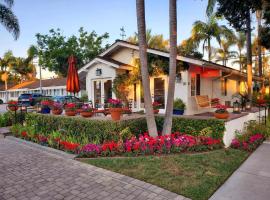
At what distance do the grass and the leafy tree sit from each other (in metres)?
25.8

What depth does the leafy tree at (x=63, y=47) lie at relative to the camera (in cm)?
2847

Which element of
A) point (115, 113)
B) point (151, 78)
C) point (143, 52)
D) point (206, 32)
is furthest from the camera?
point (206, 32)

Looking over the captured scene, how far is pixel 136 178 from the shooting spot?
15.7ft

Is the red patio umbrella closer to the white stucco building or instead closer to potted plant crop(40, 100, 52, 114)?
potted plant crop(40, 100, 52, 114)

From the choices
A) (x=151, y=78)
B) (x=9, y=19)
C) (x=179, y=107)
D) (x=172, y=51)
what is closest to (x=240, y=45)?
(x=151, y=78)

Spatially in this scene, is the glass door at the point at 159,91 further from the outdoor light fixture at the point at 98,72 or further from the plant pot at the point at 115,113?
the plant pot at the point at 115,113

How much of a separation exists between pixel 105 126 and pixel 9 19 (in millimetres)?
13938

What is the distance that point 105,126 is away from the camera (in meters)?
7.50

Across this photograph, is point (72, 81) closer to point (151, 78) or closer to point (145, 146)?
point (151, 78)

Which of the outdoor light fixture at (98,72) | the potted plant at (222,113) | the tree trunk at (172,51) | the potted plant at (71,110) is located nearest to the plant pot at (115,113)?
the tree trunk at (172,51)

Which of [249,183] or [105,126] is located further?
[105,126]

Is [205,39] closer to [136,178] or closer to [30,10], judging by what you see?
[30,10]

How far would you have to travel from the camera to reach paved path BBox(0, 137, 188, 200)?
401cm

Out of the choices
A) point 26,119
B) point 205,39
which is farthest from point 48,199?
point 205,39
